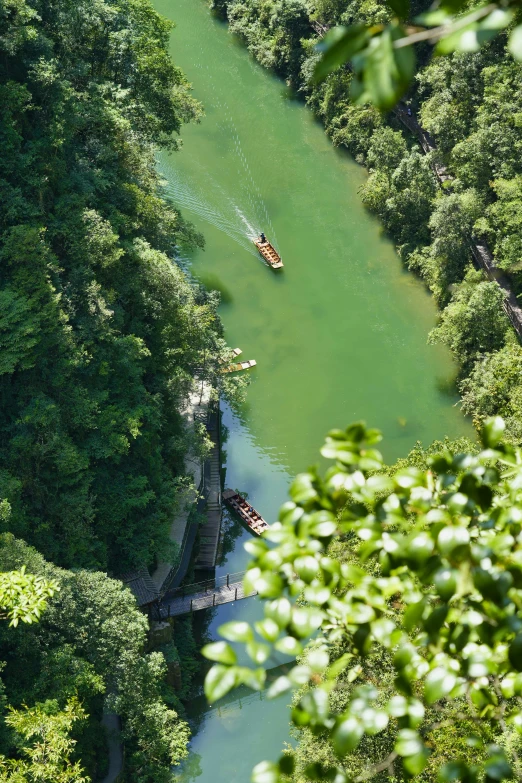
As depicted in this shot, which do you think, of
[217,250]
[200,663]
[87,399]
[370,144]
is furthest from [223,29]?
[200,663]

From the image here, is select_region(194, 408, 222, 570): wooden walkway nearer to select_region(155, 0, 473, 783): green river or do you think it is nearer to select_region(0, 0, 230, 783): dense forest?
select_region(155, 0, 473, 783): green river

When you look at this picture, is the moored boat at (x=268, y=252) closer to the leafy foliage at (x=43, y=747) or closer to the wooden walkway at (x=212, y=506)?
the wooden walkway at (x=212, y=506)

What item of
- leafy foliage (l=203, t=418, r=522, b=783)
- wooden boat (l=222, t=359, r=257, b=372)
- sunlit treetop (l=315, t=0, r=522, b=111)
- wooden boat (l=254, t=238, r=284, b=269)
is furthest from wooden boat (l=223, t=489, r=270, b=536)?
sunlit treetop (l=315, t=0, r=522, b=111)

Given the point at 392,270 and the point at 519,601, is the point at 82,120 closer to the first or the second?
the point at 392,270

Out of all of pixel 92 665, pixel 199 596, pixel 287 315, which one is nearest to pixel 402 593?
pixel 92 665

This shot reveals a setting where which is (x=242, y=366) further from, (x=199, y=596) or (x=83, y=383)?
(x=199, y=596)

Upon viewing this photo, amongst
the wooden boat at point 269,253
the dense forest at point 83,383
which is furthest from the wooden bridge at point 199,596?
the wooden boat at point 269,253
